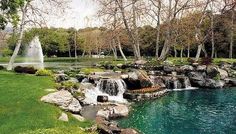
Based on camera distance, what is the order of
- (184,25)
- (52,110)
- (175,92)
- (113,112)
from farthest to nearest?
(184,25), (175,92), (113,112), (52,110)

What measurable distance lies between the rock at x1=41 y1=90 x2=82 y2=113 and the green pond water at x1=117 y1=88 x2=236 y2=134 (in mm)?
3138

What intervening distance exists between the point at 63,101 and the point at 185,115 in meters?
9.52

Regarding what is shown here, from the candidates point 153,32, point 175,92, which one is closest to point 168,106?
point 175,92

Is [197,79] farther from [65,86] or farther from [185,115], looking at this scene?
[65,86]

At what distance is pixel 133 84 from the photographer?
114 ft

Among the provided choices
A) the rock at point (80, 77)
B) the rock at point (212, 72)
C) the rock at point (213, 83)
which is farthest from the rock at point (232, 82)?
the rock at point (80, 77)

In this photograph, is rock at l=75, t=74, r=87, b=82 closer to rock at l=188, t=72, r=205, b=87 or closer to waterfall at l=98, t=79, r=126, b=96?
waterfall at l=98, t=79, r=126, b=96

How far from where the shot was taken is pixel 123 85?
3400 centimetres

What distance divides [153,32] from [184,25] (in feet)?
101

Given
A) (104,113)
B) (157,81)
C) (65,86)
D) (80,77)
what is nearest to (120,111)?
(104,113)

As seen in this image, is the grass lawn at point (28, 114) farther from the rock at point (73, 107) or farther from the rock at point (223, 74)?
the rock at point (223, 74)

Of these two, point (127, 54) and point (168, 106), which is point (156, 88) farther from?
point (127, 54)

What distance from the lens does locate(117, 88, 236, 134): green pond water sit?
69.4 feet

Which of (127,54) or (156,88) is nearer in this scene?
(156,88)
